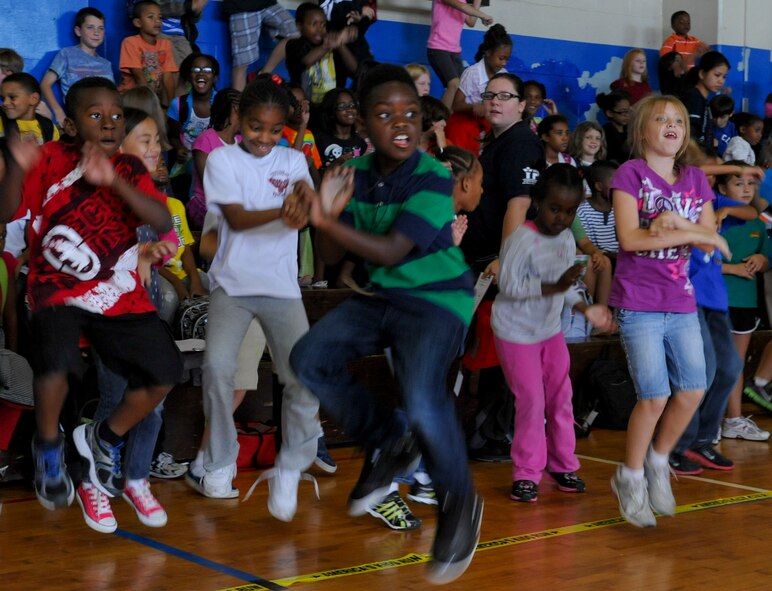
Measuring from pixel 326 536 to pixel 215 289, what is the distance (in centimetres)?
111

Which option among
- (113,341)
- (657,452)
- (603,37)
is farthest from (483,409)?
(603,37)

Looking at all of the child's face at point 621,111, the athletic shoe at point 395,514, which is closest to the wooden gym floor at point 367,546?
the athletic shoe at point 395,514

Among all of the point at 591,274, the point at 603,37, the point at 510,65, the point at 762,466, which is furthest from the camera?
the point at 603,37

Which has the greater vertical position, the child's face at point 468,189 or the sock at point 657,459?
the child's face at point 468,189

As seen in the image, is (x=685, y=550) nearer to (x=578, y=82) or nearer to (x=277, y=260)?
(x=277, y=260)

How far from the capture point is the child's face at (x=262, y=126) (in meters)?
4.29

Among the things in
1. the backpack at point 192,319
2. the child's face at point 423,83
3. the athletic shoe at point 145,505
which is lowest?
the athletic shoe at point 145,505

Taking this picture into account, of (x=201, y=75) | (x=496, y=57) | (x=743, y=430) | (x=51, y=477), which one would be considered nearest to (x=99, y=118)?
(x=51, y=477)

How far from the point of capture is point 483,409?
572 centimetres

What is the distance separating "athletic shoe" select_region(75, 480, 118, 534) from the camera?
3.97 meters

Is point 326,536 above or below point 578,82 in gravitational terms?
below

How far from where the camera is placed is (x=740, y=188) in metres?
6.11

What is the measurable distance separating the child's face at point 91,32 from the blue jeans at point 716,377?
195 inches

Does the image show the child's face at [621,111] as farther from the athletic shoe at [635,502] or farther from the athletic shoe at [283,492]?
the athletic shoe at [283,492]
